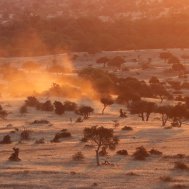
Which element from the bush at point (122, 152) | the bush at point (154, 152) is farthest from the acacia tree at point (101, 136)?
the bush at point (154, 152)

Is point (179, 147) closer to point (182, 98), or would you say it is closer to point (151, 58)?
point (182, 98)

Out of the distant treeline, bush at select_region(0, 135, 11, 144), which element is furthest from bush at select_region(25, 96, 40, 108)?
the distant treeline

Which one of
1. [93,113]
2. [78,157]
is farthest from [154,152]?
[93,113]

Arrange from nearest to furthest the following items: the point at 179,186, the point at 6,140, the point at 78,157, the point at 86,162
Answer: the point at 179,186 < the point at 86,162 < the point at 78,157 < the point at 6,140

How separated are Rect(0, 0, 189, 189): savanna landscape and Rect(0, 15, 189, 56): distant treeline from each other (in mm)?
525

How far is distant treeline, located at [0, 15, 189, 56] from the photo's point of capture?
147375 mm

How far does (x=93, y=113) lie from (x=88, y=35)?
10085cm

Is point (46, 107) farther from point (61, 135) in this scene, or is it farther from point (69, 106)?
point (61, 135)

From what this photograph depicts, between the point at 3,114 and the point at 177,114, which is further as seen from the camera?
the point at 3,114

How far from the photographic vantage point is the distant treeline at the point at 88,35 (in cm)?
14738

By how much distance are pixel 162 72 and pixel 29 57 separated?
37699 millimetres

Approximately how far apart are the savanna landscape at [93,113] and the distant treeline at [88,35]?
1.72ft

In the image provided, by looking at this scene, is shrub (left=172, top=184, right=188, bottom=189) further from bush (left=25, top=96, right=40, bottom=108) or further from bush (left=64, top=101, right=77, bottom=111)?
bush (left=25, top=96, right=40, bottom=108)

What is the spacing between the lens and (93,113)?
65438 mm
